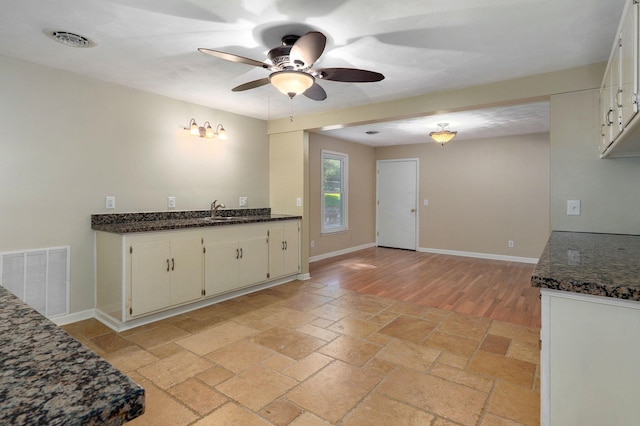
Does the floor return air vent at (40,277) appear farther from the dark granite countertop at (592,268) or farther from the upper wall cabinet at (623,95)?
the upper wall cabinet at (623,95)

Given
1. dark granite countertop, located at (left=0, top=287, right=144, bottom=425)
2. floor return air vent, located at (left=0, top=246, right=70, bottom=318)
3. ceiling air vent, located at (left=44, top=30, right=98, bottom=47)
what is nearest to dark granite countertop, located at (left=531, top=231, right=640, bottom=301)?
dark granite countertop, located at (left=0, top=287, right=144, bottom=425)

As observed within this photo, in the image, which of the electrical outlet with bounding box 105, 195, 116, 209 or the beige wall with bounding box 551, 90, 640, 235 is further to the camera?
the electrical outlet with bounding box 105, 195, 116, 209

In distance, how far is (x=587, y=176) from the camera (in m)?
2.88

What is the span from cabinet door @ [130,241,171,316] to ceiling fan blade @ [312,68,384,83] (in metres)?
2.11

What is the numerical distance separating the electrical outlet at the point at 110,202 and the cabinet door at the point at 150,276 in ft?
2.29

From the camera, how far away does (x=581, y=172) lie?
114 inches

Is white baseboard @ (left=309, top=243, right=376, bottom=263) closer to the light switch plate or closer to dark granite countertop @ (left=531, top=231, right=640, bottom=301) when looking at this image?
the light switch plate

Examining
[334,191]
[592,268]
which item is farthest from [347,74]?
[334,191]

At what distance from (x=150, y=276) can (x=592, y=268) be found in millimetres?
3197

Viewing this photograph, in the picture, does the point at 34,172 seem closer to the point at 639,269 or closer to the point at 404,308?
the point at 404,308

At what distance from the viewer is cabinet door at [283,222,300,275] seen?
15.0ft

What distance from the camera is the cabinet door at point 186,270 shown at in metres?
3.33

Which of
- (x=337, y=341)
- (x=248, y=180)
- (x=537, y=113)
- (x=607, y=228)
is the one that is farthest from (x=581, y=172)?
(x=248, y=180)

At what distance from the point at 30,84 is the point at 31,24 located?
0.87 meters
